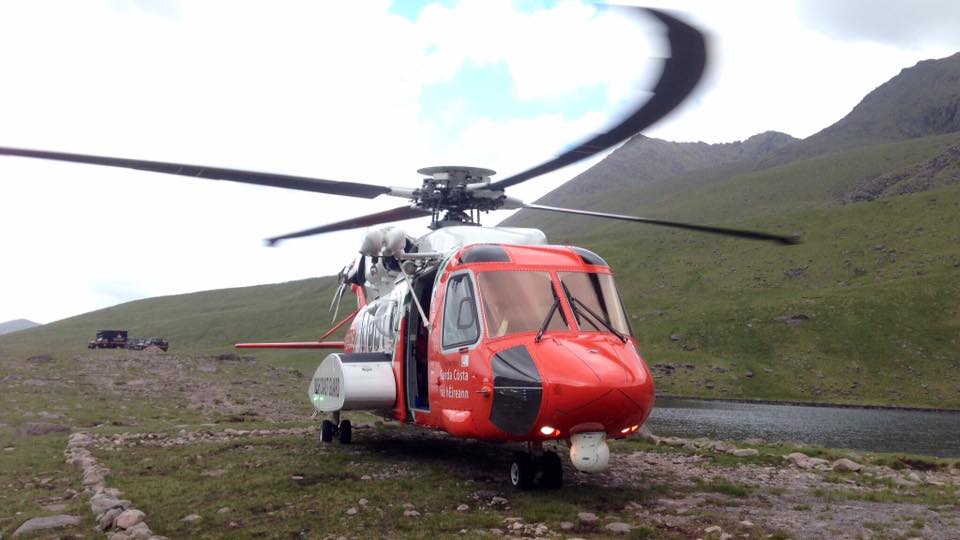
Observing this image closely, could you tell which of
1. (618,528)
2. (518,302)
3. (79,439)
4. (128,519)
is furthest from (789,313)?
(128,519)

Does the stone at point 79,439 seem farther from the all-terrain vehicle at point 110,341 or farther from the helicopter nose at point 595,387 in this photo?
the all-terrain vehicle at point 110,341

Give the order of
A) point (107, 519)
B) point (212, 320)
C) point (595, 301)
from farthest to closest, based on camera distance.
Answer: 1. point (212, 320)
2. point (595, 301)
3. point (107, 519)

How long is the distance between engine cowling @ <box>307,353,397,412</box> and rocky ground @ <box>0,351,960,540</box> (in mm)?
1038

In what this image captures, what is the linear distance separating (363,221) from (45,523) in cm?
814

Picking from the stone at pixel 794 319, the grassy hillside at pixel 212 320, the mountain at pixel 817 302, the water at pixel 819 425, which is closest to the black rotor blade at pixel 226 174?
the water at pixel 819 425

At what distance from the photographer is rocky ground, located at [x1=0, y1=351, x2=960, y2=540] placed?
8.10 metres

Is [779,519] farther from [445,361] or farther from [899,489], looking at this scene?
[445,361]

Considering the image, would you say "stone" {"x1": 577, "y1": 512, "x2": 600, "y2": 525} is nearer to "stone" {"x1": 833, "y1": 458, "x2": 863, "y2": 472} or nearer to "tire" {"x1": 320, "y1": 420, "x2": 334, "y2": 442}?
"stone" {"x1": 833, "y1": 458, "x2": 863, "y2": 472}

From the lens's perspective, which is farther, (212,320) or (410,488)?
(212,320)

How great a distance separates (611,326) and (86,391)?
74.4ft

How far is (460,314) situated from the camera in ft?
34.9

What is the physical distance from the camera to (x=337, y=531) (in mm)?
8031

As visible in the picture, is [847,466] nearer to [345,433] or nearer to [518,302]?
[518,302]

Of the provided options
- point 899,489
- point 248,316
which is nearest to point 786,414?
point 899,489
